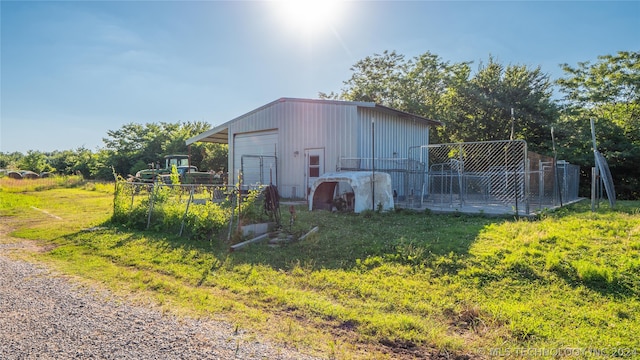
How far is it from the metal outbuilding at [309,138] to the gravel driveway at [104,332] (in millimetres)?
10226

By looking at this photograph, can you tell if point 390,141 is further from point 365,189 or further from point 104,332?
point 104,332

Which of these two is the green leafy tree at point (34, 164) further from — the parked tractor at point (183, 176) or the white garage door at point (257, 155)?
the white garage door at point (257, 155)

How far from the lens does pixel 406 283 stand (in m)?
4.73

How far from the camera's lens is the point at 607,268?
4633mm

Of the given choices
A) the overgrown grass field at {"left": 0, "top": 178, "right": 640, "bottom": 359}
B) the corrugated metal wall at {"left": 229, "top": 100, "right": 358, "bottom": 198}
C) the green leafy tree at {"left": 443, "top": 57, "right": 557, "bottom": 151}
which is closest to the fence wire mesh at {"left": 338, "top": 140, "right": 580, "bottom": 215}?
the corrugated metal wall at {"left": 229, "top": 100, "right": 358, "bottom": 198}

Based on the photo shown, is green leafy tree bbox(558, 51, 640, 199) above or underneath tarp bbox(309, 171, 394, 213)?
above

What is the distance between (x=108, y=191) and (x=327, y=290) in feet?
72.4

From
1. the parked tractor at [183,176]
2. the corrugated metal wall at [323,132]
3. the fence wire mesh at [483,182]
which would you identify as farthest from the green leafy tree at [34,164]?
the fence wire mesh at [483,182]

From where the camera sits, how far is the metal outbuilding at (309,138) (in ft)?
45.8

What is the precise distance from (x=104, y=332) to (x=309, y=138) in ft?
39.7

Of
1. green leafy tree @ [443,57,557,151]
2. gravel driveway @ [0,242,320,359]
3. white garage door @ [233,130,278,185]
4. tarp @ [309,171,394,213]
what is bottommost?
gravel driveway @ [0,242,320,359]

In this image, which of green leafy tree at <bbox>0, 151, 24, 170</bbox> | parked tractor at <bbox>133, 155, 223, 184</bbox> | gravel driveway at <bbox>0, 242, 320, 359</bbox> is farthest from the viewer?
green leafy tree at <bbox>0, 151, 24, 170</bbox>

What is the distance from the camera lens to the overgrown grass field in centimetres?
327

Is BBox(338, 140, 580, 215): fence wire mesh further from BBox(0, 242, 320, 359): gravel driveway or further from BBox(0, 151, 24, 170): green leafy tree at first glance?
BBox(0, 151, 24, 170): green leafy tree
